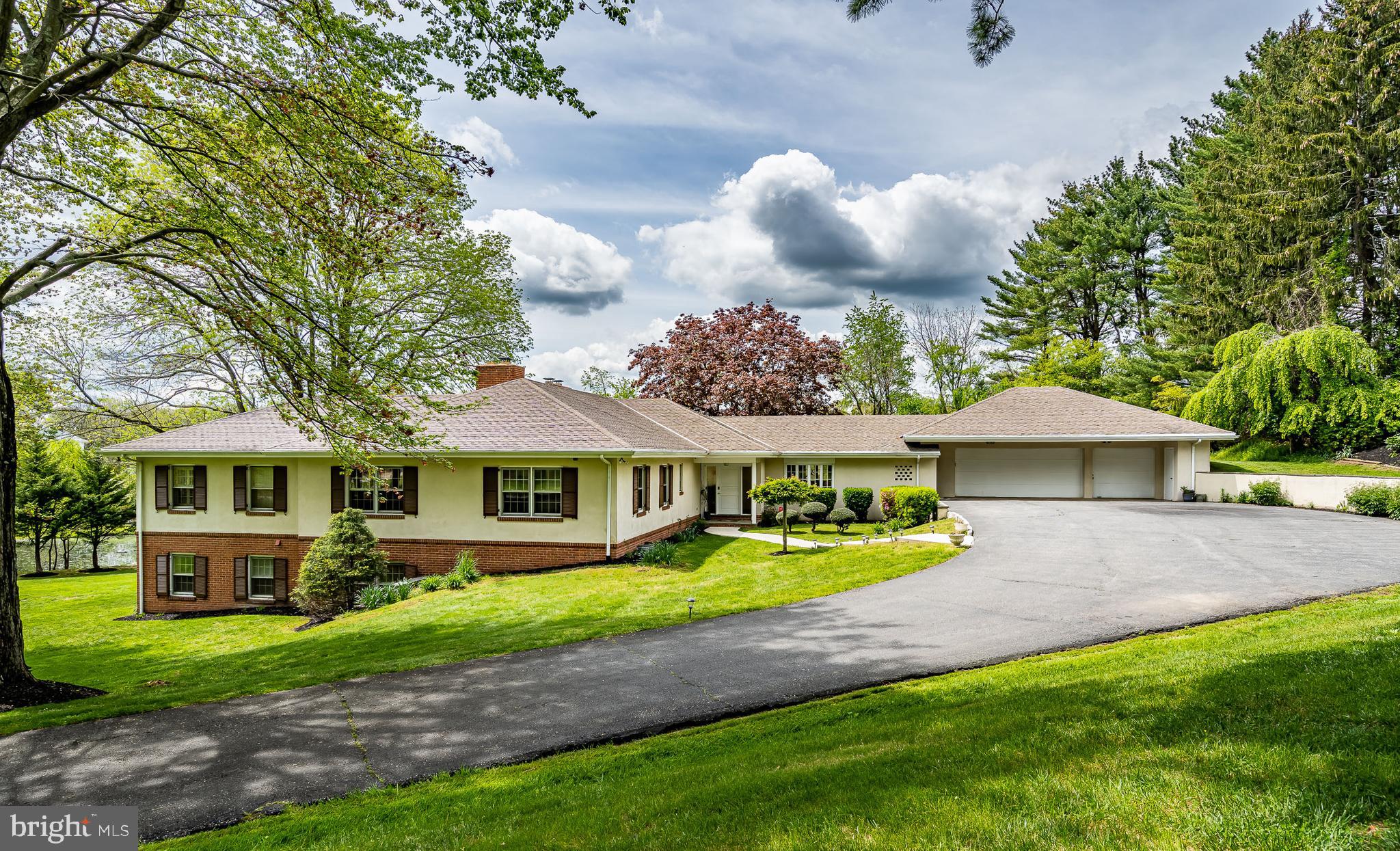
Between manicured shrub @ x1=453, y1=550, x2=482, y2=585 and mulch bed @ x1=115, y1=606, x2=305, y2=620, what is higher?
manicured shrub @ x1=453, y1=550, x2=482, y2=585

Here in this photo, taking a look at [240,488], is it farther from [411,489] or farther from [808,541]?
[808,541]

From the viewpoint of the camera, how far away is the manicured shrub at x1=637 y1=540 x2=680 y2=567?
658 inches

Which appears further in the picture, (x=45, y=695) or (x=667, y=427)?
(x=667, y=427)

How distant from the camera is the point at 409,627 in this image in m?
12.0

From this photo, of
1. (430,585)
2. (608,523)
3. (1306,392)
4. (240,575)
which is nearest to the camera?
(430,585)

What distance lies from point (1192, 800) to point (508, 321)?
25402 millimetres

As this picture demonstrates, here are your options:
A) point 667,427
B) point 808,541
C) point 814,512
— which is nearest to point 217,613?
point 667,427

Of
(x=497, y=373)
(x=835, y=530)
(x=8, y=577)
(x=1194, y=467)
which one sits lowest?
(x=835, y=530)

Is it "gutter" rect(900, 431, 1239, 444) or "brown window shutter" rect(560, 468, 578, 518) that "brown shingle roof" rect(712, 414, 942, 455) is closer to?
"gutter" rect(900, 431, 1239, 444)

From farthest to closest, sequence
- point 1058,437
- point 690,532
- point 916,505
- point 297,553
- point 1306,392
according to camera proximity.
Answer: point 1306,392, point 1058,437, point 690,532, point 916,505, point 297,553

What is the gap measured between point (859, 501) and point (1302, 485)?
14.2m

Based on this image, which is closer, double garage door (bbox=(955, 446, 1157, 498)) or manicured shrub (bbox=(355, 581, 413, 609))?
manicured shrub (bbox=(355, 581, 413, 609))

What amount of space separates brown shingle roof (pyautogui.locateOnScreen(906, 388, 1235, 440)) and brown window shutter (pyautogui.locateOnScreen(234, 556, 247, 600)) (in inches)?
912

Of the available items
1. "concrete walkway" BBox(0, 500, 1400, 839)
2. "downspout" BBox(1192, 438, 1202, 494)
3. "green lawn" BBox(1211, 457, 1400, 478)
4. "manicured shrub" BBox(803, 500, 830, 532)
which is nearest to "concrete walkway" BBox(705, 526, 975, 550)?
"manicured shrub" BBox(803, 500, 830, 532)
